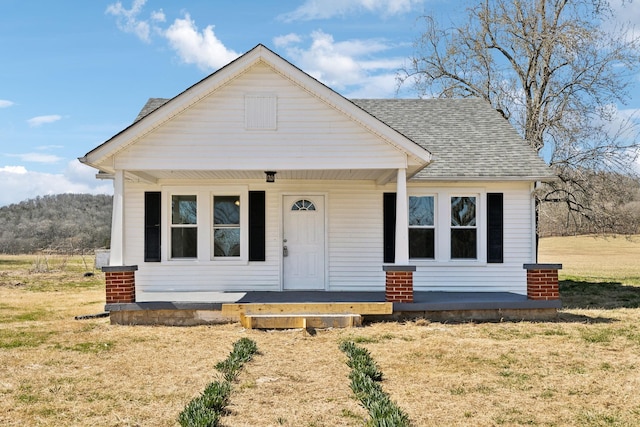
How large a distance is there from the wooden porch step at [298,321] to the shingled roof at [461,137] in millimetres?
3921

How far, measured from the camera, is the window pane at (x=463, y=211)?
14.7m

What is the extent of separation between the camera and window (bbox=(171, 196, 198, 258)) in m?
14.4

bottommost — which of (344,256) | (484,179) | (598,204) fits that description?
(344,256)

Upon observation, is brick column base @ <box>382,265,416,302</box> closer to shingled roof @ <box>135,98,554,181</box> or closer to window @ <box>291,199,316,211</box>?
shingled roof @ <box>135,98,554,181</box>

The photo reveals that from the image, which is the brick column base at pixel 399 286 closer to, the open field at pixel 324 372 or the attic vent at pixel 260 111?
the open field at pixel 324 372

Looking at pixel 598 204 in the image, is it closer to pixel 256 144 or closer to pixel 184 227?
pixel 256 144

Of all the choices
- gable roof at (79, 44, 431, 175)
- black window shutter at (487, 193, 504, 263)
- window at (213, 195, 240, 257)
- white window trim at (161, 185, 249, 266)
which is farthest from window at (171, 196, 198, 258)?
black window shutter at (487, 193, 504, 263)

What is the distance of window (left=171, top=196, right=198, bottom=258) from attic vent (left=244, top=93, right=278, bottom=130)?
3.20 m

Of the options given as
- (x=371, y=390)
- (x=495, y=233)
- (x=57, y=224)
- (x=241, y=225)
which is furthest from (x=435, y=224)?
(x=57, y=224)

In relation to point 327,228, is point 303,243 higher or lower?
lower

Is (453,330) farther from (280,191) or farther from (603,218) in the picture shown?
(603,218)

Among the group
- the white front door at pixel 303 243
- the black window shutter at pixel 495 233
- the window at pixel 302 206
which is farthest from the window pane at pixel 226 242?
the black window shutter at pixel 495 233

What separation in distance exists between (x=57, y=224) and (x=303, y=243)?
2145 inches

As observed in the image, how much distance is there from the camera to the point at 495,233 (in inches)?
572
